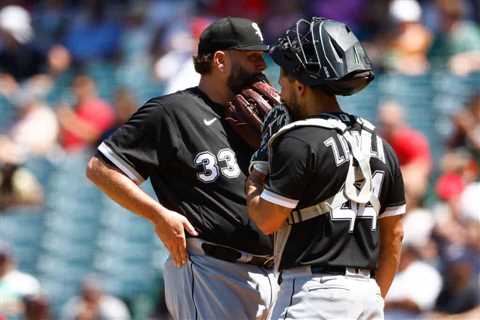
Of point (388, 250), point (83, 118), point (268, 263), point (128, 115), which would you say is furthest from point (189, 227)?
point (83, 118)

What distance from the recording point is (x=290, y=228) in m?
4.54

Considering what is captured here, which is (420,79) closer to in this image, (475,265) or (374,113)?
(374,113)

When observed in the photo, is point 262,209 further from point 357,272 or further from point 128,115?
point 128,115

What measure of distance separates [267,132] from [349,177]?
375mm

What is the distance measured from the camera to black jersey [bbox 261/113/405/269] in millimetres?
4387

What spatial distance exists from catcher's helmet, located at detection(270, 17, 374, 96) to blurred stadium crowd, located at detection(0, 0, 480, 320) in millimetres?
3241

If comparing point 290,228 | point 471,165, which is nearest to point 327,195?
point 290,228

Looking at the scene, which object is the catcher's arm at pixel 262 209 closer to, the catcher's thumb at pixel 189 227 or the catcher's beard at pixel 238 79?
the catcher's thumb at pixel 189 227

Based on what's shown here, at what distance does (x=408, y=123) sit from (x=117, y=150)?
5.29 metres

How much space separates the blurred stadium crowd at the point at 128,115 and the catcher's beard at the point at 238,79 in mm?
2533

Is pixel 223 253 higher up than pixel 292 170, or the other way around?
pixel 292 170

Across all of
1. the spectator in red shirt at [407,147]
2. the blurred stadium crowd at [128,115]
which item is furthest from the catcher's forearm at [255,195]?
the spectator in red shirt at [407,147]

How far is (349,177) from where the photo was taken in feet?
14.6

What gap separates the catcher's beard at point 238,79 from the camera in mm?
5258
